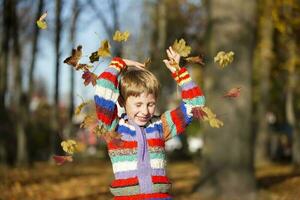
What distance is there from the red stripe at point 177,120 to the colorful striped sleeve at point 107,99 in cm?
39

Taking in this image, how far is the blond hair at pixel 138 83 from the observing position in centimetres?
448

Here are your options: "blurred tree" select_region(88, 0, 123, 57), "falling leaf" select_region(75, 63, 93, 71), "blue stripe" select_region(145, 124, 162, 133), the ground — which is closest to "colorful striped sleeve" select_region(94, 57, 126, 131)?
"falling leaf" select_region(75, 63, 93, 71)

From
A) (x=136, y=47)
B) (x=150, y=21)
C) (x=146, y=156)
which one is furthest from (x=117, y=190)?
(x=150, y=21)

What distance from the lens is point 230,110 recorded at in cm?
1106

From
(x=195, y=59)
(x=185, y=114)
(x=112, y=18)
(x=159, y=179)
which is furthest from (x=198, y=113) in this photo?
(x=112, y=18)

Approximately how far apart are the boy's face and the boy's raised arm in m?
0.19

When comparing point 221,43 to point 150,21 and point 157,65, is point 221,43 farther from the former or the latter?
point 150,21

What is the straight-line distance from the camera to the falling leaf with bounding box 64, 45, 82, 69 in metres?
4.64

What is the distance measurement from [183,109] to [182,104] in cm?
4

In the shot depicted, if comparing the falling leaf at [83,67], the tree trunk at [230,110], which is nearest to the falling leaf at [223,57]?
the falling leaf at [83,67]

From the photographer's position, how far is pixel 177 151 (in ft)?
119

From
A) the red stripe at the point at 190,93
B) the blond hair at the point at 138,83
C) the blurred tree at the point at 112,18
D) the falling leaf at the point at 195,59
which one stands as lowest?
the red stripe at the point at 190,93

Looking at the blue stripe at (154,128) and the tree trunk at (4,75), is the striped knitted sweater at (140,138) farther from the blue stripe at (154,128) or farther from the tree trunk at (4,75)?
the tree trunk at (4,75)

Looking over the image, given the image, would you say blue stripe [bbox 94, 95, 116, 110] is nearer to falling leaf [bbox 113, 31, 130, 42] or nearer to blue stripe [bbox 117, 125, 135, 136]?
blue stripe [bbox 117, 125, 135, 136]
